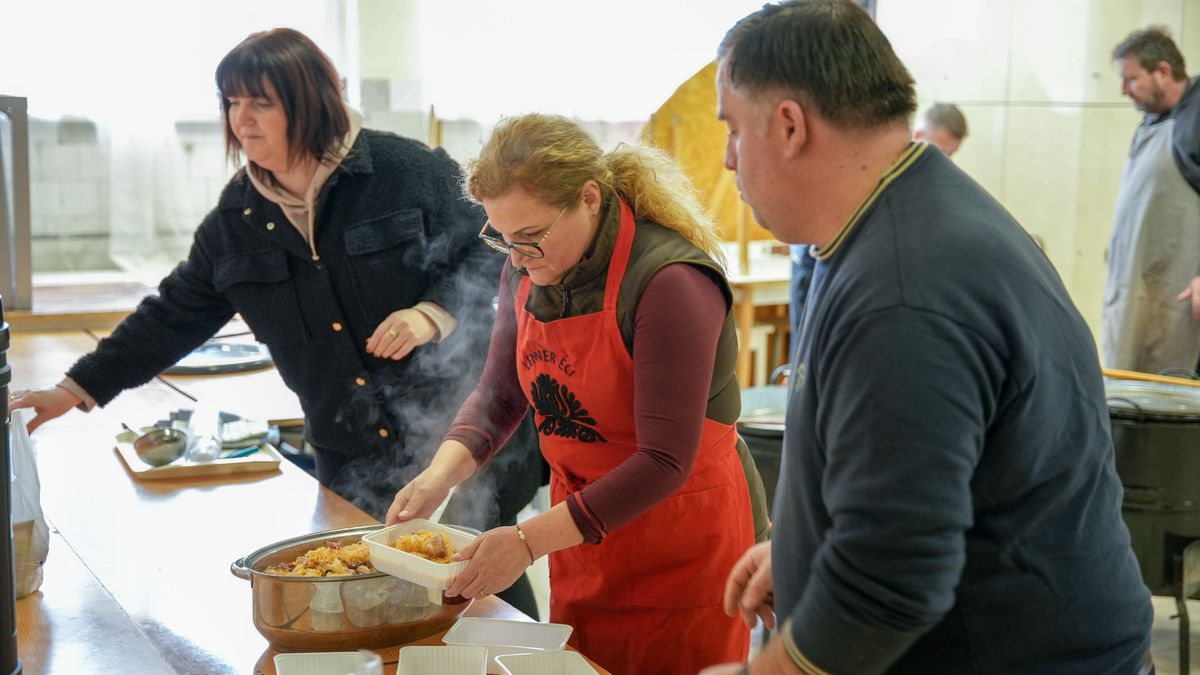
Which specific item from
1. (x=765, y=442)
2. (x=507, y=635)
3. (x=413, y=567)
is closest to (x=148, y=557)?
(x=413, y=567)

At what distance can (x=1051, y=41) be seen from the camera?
5.65 metres

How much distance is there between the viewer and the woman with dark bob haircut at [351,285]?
2.37 meters

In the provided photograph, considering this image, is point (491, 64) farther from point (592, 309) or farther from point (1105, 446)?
point (1105, 446)

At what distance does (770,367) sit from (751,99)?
17.4ft

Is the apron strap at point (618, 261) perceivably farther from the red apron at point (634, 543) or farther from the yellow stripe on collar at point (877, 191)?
the yellow stripe on collar at point (877, 191)

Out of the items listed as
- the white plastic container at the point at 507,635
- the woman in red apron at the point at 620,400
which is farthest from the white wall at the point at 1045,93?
the white plastic container at the point at 507,635

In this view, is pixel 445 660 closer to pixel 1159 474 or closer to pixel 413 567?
pixel 413 567

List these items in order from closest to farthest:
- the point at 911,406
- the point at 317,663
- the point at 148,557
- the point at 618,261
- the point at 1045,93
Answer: the point at 911,406 < the point at 317,663 < the point at 618,261 < the point at 148,557 < the point at 1045,93

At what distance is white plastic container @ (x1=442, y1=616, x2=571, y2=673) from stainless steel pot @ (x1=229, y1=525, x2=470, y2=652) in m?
0.06

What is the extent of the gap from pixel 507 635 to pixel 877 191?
0.83 metres

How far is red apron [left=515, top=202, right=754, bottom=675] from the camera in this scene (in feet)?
6.07

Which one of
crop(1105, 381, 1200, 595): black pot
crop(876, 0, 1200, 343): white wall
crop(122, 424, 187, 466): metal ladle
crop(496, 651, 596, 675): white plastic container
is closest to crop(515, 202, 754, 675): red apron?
crop(496, 651, 596, 675): white plastic container

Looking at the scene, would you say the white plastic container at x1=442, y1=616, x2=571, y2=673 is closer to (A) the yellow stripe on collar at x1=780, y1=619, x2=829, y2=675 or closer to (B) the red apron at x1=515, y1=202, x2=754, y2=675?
(B) the red apron at x1=515, y1=202, x2=754, y2=675

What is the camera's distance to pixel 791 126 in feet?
3.81
